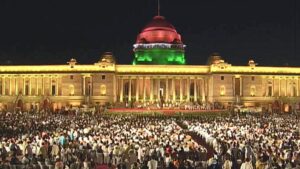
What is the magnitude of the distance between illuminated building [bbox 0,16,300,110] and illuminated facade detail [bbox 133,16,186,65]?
6.21 m

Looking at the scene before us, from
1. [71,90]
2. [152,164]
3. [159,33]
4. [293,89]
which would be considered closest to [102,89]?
[71,90]

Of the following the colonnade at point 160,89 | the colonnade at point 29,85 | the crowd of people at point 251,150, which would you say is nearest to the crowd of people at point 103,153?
the crowd of people at point 251,150

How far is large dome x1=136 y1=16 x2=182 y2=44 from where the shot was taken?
94794 millimetres

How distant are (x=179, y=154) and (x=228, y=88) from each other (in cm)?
6229

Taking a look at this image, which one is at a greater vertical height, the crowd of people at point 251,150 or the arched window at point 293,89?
the arched window at point 293,89

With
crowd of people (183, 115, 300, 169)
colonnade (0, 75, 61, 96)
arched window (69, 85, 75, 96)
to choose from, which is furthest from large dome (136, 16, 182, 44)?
crowd of people (183, 115, 300, 169)

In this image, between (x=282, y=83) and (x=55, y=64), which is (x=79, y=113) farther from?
(x=282, y=83)

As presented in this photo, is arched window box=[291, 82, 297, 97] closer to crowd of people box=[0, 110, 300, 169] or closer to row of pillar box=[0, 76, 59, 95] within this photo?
row of pillar box=[0, 76, 59, 95]

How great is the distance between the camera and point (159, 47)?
3676 inches

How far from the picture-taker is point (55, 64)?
8806 centimetres

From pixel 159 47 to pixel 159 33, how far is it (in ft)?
11.2

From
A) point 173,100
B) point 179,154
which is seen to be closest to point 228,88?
point 173,100

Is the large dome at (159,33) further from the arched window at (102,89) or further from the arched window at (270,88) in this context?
the arched window at (270,88)

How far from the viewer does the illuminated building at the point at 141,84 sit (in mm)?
83750
